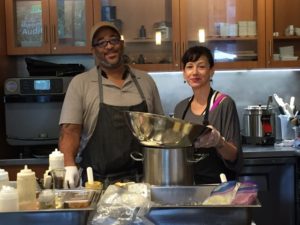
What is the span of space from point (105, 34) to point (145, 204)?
1016mm

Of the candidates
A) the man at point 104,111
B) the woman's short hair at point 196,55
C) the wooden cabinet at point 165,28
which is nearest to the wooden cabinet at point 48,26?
the wooden cabinet at point 165,28

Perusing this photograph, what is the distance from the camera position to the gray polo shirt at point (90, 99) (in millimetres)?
2031

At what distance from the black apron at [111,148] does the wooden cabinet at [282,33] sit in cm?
156

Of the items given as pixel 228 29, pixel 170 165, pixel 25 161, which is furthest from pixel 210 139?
pixel 228 29

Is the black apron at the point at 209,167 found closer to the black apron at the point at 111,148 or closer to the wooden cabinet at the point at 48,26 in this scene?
the black apron at the point at 111,148

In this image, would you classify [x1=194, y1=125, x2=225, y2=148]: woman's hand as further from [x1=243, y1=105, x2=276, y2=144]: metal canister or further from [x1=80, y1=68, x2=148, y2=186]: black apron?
[x1=243, y1=105, x2=276, y2=144]: metal canister

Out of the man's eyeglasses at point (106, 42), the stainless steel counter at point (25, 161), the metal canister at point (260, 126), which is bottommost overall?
the stainless steel counter at point (25, 161)

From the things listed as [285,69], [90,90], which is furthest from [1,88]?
[285,69]

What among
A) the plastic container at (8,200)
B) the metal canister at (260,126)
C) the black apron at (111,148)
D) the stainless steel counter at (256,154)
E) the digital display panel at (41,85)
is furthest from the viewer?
the metal canister at (260,126)

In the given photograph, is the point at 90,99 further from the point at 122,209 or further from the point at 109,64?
the point at 122,209

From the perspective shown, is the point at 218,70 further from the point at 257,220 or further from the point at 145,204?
the point at 145,204

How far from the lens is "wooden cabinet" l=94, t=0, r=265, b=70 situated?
3.28m

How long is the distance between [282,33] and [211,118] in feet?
5.77

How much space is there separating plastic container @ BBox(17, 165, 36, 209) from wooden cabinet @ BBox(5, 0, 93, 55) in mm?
2001
